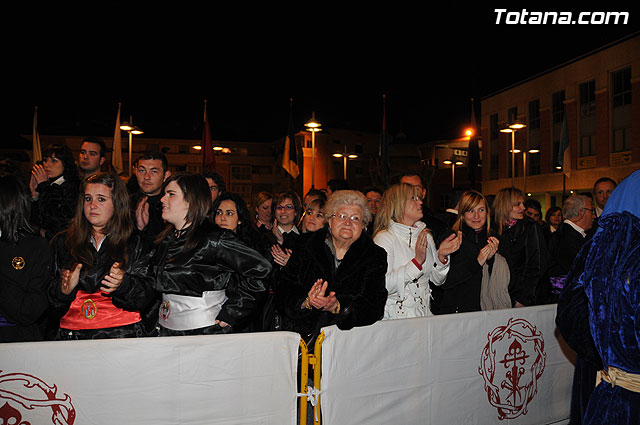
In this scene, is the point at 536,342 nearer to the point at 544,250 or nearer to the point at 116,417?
the point at 544,250

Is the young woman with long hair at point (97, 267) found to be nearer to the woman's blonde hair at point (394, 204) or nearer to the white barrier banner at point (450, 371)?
the white barrier banner at point (450, 371)

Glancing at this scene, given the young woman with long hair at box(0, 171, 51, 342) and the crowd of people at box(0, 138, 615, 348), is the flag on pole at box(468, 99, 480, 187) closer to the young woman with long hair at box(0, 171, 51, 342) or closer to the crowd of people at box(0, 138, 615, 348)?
the crowd of people at box(0, 138, 615, 348)

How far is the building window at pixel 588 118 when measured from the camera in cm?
3059

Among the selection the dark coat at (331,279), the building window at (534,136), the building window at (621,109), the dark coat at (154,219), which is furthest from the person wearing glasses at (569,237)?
the building window at (534,136)

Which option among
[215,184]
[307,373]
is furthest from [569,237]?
[215,184]

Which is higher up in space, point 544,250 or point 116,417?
point 544,250

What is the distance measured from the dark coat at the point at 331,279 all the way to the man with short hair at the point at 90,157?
301 cm

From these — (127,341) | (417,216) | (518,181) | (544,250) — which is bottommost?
(127,341)

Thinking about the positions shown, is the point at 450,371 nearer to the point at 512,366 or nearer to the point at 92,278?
the point at 512,366

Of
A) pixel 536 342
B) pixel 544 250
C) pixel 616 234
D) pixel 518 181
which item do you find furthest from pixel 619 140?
pixel 616 234

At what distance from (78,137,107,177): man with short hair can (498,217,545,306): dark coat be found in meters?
5.24

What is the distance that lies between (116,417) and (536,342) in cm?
387

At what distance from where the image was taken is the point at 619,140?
2867 centimetres

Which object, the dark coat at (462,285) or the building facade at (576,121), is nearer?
the dark coat at (462,285)
